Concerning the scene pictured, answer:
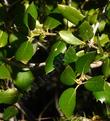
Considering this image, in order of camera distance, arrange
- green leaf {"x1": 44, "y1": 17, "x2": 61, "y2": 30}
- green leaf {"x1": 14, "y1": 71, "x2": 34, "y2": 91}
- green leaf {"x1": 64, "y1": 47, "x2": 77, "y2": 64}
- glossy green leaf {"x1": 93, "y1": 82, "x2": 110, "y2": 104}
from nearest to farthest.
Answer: green leaf {"x1": 64, "y1": 47, "x2": 77, "y2": 64}, glossy green leaf {"x1": 93, "y1": 82, "x2": 110, "y2": 104}, green leaf {"x1": 44, "y1": 17, "x2": 61, "y2": 30}, green leaf {"x1": 14, "y1": 71, "x2": 34, "y2": 91}

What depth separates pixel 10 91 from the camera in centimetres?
190

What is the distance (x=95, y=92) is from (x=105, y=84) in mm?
56

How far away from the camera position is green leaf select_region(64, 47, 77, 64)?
1514 millimetres

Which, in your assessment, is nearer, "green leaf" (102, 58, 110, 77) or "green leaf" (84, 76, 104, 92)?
"green leaf" (84, 76, 104, 92)

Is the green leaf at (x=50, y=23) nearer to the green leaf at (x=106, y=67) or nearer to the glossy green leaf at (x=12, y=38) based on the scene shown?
the glossy green leaf at (x=12, y=38)

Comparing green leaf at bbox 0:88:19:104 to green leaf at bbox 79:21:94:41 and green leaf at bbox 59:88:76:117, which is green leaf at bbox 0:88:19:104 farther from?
green leaf at bbox 79:21:94:41

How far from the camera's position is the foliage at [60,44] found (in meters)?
1.57

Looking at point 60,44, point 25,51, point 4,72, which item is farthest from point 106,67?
point 4,72

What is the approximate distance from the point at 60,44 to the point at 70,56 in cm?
15

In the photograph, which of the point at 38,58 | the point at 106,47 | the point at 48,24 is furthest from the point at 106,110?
the point at 48,24

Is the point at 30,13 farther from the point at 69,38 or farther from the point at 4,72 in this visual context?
the point at 4,72

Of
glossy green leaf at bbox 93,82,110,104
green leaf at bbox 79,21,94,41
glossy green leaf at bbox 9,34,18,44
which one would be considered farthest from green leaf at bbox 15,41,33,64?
glossy green leaf at bbox 93,82,110,104

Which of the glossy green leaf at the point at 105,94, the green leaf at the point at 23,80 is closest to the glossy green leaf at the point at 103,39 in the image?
the glossy green leaf at the point at 105,94

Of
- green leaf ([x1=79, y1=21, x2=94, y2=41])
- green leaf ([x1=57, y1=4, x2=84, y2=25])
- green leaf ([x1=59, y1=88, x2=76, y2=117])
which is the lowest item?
green leaf ([x1=59, y1=88, x2=76, y2=117])
